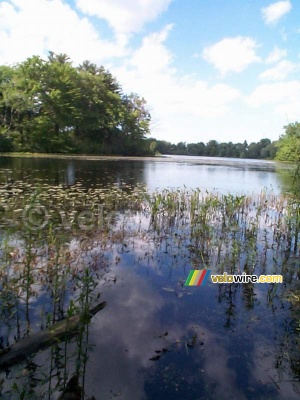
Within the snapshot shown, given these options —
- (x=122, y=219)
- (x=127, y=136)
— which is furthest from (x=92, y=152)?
(x=122, y=219)

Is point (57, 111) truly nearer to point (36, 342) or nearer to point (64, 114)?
point (64, 114)

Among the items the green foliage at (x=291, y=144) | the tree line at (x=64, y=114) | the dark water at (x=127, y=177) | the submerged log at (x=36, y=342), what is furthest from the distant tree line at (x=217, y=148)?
the submerged log at (x=36, y=342)

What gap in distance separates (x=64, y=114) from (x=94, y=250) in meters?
45.8

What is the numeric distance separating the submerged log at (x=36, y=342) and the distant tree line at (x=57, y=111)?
A: 142ft

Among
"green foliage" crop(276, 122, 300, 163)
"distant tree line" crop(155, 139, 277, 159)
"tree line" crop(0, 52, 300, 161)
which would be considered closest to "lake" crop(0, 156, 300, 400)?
"green foliage" crop(276, 122, 300, 163)

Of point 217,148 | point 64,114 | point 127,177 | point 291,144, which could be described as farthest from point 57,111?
point 217,148

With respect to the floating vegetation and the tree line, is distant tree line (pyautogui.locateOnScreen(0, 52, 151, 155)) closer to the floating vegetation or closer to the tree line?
the tree line

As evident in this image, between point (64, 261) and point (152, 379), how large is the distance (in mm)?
3008

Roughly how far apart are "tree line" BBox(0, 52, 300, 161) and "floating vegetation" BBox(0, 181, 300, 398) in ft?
89.7

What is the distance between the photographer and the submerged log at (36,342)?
2916 millimetres

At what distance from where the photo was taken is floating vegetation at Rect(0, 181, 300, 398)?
3740mm

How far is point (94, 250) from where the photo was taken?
6.49m

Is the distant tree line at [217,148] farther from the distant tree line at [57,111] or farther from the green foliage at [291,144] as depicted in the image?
the distant tree line at [57,111]

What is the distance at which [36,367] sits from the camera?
3.03m
